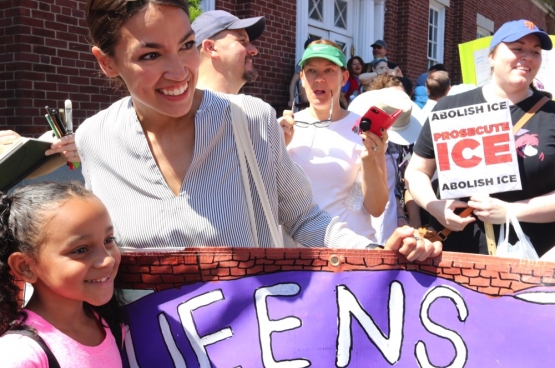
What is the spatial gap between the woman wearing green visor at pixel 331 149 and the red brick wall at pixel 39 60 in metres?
2.34

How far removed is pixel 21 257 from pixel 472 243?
6.73 feet

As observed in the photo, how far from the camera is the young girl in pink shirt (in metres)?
1.62

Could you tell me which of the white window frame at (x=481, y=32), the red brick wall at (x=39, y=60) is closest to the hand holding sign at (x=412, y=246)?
the red brick wall at (x=39, y=60)

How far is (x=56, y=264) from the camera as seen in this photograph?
1624 millimetres

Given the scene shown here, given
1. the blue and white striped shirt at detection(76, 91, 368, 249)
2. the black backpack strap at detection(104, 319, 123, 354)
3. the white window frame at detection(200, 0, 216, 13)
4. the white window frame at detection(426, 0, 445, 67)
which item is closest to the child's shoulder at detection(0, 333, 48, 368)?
the black backpack strap at detection(104, 319, 123, 354)

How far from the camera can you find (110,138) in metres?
1.94

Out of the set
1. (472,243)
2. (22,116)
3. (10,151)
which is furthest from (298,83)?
(10,151)

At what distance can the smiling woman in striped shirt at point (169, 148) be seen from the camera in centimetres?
177

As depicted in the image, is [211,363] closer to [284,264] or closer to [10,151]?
[284,264]

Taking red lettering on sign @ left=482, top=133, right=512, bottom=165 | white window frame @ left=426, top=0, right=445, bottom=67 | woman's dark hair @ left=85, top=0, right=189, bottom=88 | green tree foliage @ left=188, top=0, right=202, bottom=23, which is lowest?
red lettering on sign @ left=482, top=133, right=512, bottom=165

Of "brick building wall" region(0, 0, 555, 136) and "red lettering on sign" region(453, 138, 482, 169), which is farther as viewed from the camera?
"brick building wall" region(0, 0, 555, 136)

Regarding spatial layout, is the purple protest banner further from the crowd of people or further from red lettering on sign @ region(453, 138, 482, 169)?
red lettering on sign @ region(453, 138, 482, 169)

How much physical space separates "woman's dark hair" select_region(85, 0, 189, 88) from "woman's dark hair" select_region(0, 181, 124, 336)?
1.54ft

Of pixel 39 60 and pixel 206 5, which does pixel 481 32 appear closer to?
pixel 206 5
